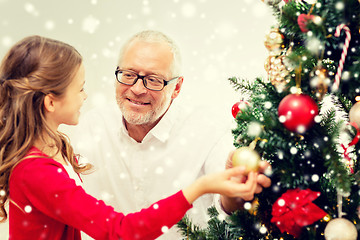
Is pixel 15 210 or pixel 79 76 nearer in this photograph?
pixel 15 210

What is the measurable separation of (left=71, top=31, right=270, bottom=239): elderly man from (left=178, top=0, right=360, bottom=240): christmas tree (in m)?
0.67

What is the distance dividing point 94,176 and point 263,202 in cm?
100

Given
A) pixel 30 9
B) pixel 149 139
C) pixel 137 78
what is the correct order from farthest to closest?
pixel 30 9 → pixel 149 139 → pixel 137 78

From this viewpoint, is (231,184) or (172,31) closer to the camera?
(231,184)

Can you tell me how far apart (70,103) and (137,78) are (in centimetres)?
43

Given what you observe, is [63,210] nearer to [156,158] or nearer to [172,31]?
[156,158]

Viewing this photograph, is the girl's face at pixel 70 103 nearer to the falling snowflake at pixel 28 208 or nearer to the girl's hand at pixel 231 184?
the falling snowflake at pixel 28 208

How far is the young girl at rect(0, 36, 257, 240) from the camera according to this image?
3.09ft

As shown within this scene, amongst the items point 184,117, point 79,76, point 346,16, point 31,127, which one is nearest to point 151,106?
point 184,117

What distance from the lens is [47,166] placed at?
102 cm

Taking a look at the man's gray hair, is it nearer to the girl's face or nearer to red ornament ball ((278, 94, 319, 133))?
the girl's face

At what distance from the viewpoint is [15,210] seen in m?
1.08

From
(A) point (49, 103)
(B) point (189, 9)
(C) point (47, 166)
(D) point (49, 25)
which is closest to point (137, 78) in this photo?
(A) point (49, 103)

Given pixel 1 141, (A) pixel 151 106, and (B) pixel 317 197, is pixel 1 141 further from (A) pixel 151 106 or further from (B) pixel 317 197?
(B) pixel 317 197
